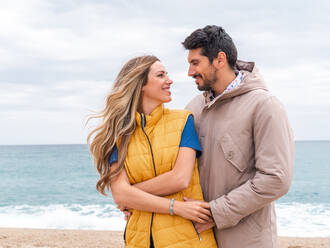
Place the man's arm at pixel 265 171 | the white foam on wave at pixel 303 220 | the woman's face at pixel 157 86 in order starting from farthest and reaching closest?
the white foam on wave at pixel 303 220, the woman's face at pixel 157 86, the man's arm at pixel 265 171

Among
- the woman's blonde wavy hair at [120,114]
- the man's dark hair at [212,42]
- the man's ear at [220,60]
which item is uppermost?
the man's dark hair at [212,42]

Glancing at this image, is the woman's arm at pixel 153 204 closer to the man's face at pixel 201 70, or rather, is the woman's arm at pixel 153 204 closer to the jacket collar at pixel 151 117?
A: the jacket collar at pixel 151 117

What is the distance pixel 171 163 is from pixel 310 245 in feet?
19.7

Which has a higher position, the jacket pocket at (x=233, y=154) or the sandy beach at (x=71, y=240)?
the jacket pocket at (x=233, y=154)

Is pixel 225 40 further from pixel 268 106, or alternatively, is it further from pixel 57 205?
pixel 57 205

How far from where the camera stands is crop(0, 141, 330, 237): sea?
1184 cm

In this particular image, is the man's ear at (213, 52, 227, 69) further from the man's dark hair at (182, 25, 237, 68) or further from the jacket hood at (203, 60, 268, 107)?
the jacket hood at (203, 60, 268, 107)

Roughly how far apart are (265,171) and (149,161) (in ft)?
2.25

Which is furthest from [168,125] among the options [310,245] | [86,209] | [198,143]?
[86,209]

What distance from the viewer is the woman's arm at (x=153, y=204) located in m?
2.07

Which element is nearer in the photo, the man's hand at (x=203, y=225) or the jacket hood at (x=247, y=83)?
the man's hand at (x=203, y=225)

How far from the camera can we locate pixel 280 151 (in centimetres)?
204

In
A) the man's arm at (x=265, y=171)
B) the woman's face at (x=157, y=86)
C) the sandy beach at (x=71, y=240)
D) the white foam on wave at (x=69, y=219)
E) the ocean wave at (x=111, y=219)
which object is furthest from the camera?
the white foam on wave at (x=69, y=219)

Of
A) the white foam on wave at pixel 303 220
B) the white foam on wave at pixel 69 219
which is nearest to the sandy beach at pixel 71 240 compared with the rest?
the white foam on wave at pixel 303 220
